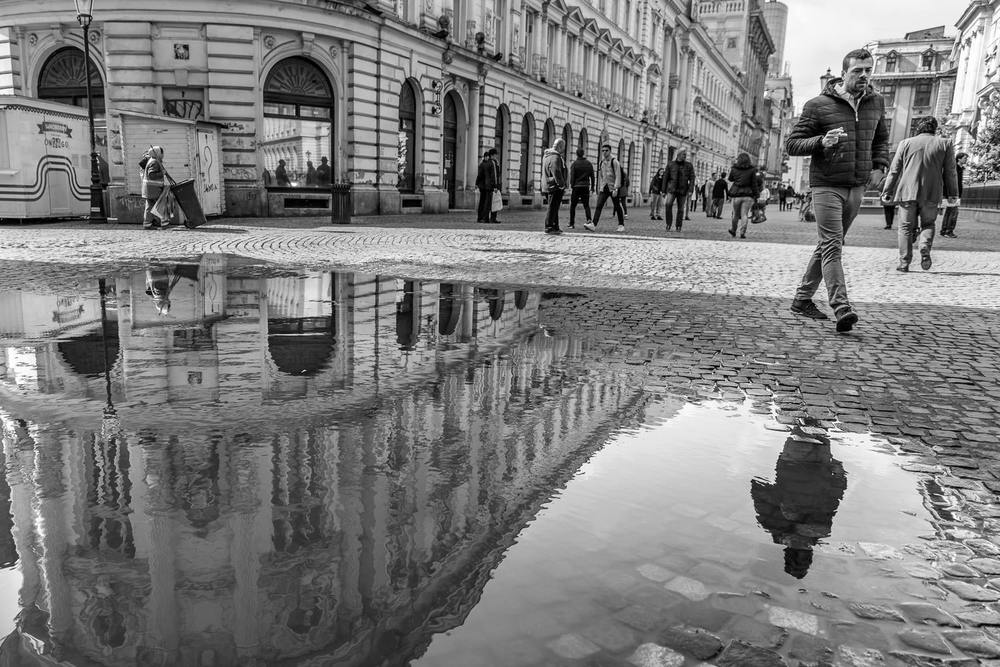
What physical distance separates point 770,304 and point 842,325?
5.35ft

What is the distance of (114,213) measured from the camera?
1958cm

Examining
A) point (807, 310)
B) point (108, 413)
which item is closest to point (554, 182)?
point (807, 310)

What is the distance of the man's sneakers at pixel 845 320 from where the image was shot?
6562 mm

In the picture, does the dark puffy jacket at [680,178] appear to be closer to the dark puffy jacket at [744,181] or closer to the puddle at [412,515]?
the dark puffy jacket at [744,181]

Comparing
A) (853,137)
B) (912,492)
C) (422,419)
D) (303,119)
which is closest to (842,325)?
(853,137)

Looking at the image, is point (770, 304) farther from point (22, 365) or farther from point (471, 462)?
point (22, 365)

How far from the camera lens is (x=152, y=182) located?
56.1 feet

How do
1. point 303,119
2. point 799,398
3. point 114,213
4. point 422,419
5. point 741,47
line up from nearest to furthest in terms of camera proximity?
point 422,419 → point 799,398 → point 114,213 → point 303,119 → point 741,47

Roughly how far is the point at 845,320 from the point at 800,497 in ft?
13.0

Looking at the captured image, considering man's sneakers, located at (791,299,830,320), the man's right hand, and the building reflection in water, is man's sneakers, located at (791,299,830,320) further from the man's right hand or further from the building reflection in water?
the building reflection in water

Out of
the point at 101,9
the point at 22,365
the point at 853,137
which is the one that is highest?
the point at 101,9

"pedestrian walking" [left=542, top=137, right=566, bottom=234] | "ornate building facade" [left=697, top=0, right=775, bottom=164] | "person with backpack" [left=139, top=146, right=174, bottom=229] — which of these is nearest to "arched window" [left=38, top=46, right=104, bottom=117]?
"person with backpack" [left=139, top=146, right=174, bottom=229]

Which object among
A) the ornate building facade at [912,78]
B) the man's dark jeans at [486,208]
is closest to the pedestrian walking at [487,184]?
the man's dark jeans at [486,208]

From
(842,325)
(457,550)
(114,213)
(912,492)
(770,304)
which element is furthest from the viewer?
(114,213)
